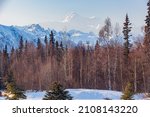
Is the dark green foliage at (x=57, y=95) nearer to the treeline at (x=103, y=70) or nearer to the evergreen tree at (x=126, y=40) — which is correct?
the treeline at (x=103, y=70)

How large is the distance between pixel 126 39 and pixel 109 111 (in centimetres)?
293

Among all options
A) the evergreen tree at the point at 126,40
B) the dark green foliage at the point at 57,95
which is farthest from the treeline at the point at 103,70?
the dark green foliage at the point at 57,95

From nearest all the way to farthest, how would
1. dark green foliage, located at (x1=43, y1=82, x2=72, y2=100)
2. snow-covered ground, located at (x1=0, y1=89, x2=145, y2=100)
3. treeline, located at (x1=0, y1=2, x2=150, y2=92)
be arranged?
dark green foliage, located at (x1=43, y1=82, x2=72, y2=100) → snow-covered ground, located at (x1=0, y1=89, x2=145, y2=100) → treeline, located at (x1=0, y1=2, x2=150, y2=92)

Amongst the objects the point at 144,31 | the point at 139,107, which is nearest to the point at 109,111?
the point at 139,107

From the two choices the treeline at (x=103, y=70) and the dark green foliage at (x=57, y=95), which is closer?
the dark green foliage at (x=57, y=95)

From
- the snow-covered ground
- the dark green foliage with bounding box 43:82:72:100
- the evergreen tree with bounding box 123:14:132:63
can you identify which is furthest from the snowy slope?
the evergreen tree with bounding box 123:14:132:63

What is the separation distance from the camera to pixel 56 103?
2521mm

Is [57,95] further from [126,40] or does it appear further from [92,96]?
[126,40]

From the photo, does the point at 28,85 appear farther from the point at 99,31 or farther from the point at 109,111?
the point at 109,111

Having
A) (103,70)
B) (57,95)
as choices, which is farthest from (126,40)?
(57,95)

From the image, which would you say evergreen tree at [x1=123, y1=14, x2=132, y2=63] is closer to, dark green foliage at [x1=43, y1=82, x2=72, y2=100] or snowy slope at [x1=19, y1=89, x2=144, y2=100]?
snowy slope at [x1=19, y1=89, x2=144, y2=100]

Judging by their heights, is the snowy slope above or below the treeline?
below

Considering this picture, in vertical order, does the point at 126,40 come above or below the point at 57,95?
above

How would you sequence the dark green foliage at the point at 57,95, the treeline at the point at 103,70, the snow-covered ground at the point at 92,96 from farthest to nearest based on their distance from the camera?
1. the treeline at the point at 103,70
2. the snow-covered ground at the point at 92,96
3. the dark green foliage at the point at 57,95
